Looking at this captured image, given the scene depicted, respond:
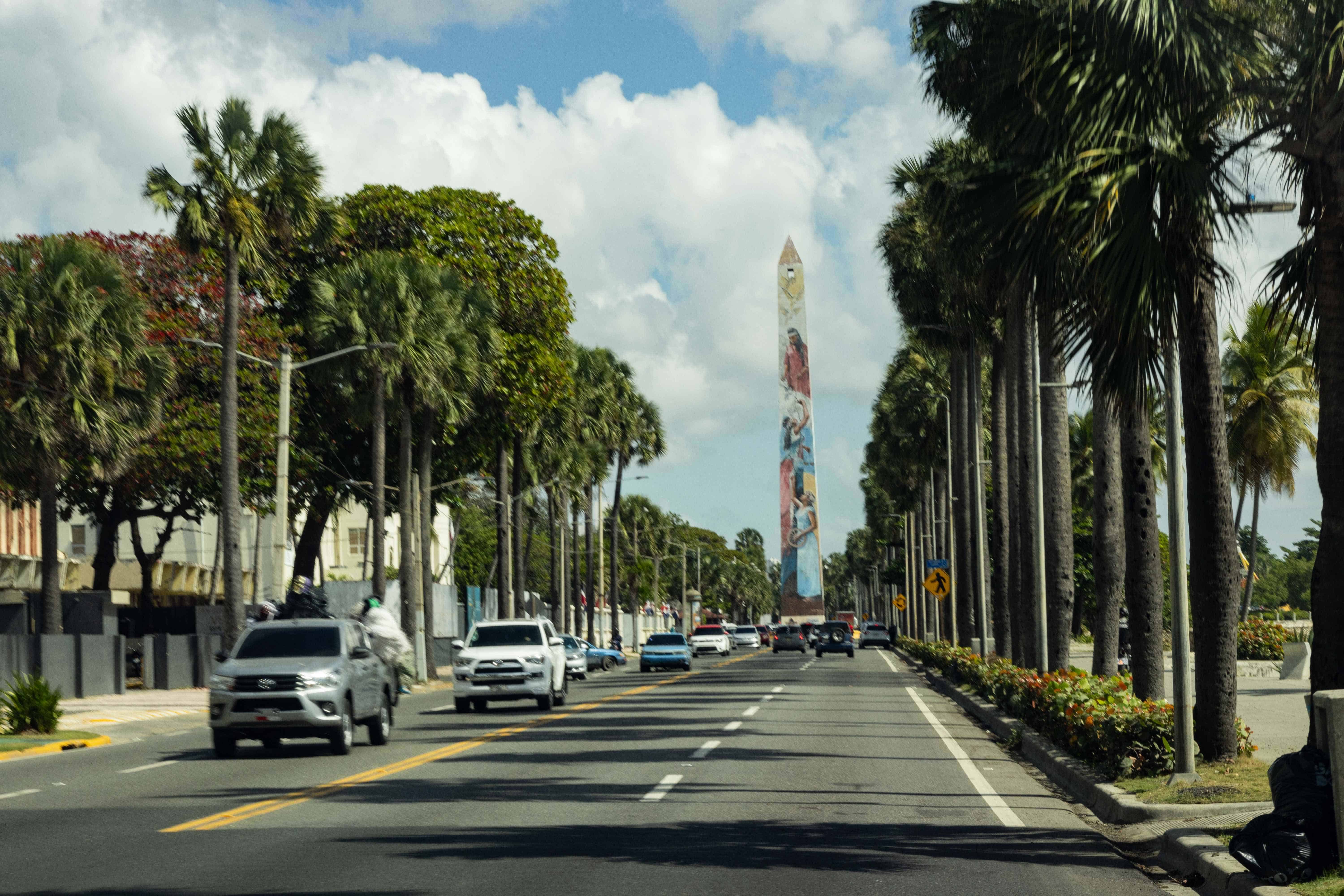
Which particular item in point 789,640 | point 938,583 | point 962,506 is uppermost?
point 962,506

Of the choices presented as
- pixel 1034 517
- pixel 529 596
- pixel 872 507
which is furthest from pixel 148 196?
pixel 872 507

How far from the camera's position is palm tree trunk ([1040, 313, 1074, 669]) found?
1062 inches

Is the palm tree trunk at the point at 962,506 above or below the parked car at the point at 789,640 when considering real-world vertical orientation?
above

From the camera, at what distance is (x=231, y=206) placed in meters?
32.1

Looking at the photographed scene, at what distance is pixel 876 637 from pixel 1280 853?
83858 millimetres

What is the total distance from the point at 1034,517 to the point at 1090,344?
12.9 metres

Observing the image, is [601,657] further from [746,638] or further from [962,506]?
[746,638]

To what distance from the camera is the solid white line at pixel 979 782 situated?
12.8m

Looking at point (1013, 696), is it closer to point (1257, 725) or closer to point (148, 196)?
point (1257, 725)

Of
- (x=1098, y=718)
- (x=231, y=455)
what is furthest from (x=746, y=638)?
(x=1098, y=718)

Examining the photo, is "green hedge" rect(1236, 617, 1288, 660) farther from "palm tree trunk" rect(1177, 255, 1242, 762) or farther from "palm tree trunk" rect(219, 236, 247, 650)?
"palm tree trunk" rect(1177, 255, 1242, 762)

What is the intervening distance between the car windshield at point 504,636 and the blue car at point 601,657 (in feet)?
63.5

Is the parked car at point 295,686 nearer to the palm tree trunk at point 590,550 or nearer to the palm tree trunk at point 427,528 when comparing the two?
the palm tree trunk at point 427,528

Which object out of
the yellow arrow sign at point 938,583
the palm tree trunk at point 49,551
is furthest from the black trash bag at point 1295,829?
the yellow arrow sign at point 938,583
